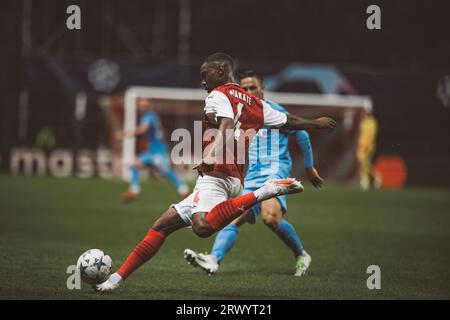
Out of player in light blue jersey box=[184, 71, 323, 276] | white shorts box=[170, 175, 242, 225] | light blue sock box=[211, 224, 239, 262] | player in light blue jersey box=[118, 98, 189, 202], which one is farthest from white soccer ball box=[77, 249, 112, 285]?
player in light blue jersey box=[118, 98, 189, 202]

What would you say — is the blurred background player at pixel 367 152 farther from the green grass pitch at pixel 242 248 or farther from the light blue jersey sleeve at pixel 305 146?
the light blue jersey sleeve at pixel 305 146

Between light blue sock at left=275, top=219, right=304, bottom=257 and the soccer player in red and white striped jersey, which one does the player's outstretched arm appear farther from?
light blue sock at left=275, top=219, right=304, bottom=257

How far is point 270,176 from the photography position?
29.0ft

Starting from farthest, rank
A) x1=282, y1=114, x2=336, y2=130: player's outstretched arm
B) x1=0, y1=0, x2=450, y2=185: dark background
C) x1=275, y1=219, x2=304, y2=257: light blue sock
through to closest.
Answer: x1=0, y1=0, x2=450, y2=185: dark background → x1=275, y1=219, x2=304, y2=257: light blue sock → x1=282, y1=114, x2=336, y2=130: player's outstretched arm

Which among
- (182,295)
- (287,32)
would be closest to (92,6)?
(287,32)

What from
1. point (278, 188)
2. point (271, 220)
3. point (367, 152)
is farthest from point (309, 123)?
point (367, 152)

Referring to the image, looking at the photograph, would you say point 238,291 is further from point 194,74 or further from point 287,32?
point 287,32

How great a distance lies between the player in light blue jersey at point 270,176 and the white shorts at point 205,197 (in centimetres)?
129

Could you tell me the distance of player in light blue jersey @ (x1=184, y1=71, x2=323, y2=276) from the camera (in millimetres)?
8580

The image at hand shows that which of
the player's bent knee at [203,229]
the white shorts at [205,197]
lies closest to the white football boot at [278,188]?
the white shorts at [205,197]

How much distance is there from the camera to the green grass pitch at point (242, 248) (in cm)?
748

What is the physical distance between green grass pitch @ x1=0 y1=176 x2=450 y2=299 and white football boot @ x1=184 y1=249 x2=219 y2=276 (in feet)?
0.38

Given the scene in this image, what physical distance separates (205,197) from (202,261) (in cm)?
104

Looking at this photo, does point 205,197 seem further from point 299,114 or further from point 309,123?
point 299,114
